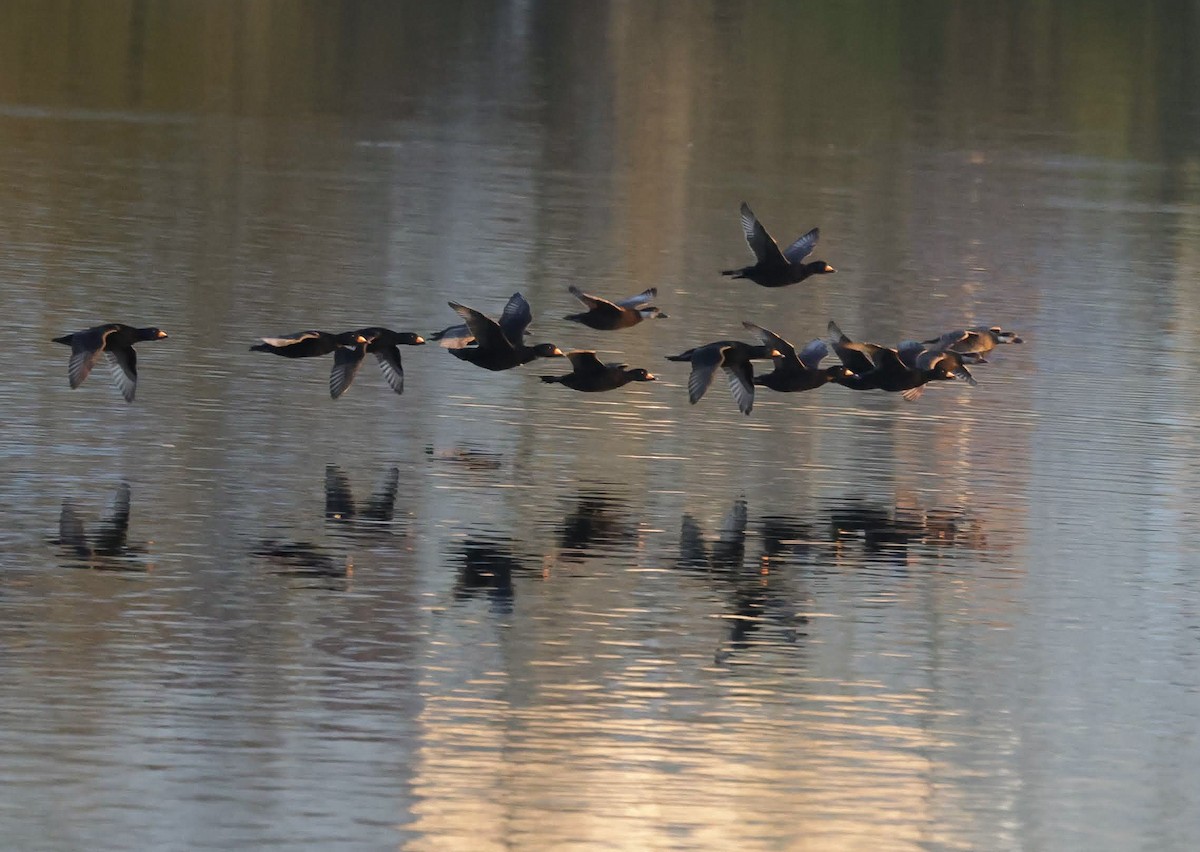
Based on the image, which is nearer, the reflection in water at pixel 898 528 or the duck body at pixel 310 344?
the reflection in water at pixel 898 528

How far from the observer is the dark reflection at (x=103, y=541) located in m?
21.5

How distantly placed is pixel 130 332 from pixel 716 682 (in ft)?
32.3

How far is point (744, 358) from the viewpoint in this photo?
27.2 metres

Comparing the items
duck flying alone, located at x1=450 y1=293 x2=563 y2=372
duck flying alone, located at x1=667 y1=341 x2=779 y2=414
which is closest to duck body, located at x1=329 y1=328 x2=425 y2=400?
duck flying alone, located at x1=450 y1=293 x2=563 y2=372

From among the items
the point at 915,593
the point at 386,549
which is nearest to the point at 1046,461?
the point at 915,593

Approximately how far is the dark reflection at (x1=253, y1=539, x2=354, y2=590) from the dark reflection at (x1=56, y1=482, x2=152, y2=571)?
40.5 inches

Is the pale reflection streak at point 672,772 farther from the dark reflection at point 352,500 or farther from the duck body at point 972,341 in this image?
the duck body at point 972,341

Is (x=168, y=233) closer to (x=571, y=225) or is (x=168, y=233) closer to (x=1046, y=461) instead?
(x=571, y=225)

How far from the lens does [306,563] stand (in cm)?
2183

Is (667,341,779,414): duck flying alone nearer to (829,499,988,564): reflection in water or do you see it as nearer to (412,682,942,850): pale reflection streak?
(829,499,988,564): reflection in water

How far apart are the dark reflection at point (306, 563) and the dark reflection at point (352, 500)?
1.15 meters

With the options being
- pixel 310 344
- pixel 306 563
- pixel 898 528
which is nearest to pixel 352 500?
pixel 306 563

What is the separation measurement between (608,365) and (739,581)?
19.7ft

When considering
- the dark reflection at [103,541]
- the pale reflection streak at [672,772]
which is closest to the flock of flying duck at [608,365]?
the dark reflection at [103,541]
